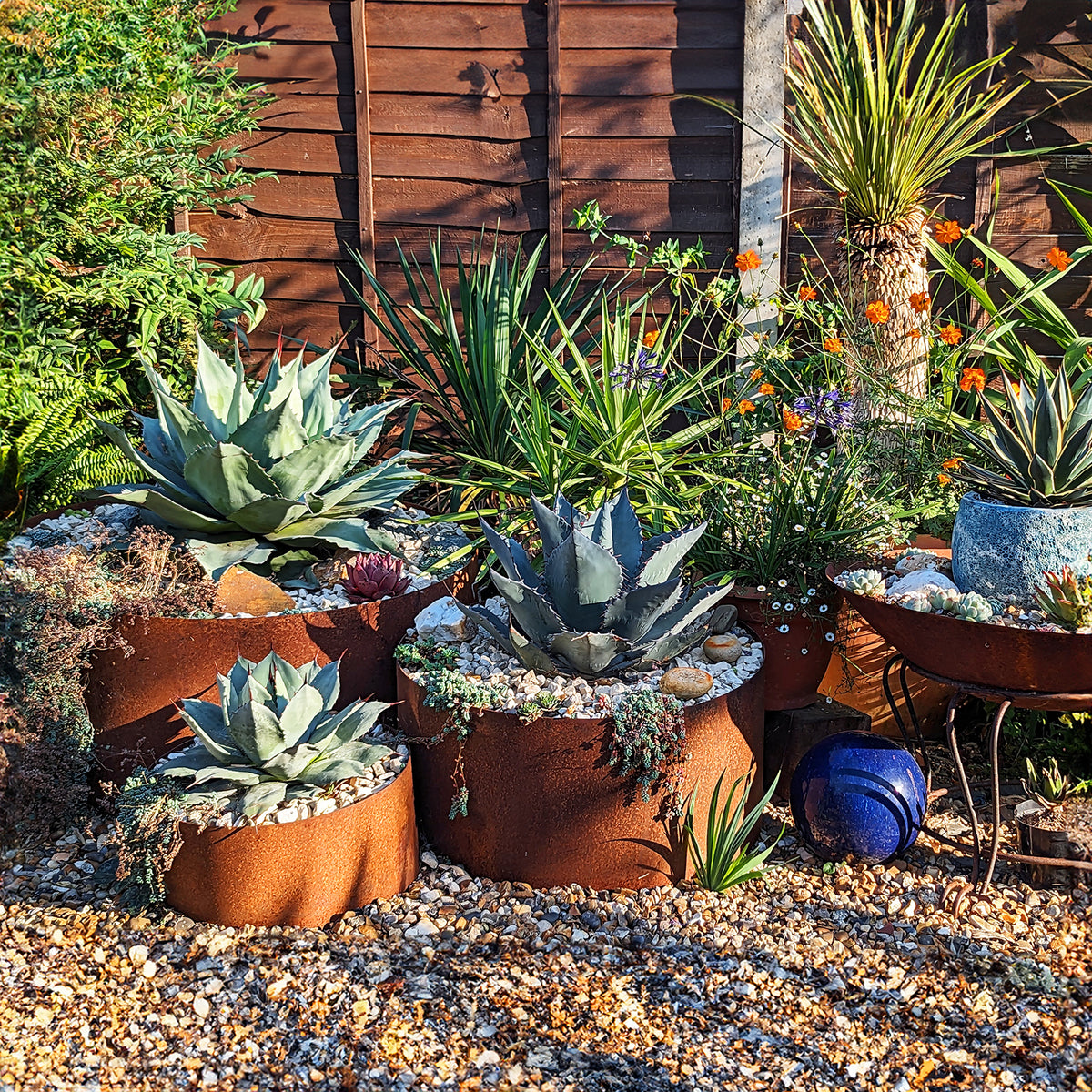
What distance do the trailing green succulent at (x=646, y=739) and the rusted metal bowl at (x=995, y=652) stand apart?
61 centimetres

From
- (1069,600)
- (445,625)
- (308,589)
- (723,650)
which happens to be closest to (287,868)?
(445,625)

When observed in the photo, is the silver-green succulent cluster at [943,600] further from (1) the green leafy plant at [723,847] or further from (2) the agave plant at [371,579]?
(2) the agave plant at [371,579]

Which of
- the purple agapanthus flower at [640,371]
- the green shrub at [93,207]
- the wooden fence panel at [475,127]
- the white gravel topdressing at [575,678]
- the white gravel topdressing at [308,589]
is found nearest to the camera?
the white gravel topdressing at [575,678]

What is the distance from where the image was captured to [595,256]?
15.2 feet

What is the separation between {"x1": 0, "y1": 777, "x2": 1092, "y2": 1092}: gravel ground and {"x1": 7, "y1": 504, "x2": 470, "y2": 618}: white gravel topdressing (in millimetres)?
929

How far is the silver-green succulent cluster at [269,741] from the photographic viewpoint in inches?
99.4

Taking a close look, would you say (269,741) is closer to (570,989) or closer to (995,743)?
(570,989)

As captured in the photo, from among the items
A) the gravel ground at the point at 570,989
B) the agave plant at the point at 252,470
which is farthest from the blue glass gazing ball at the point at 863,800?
the agave plant at the point at 252,470

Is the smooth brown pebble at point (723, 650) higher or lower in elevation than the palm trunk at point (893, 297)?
lower

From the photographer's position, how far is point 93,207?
4.16 metres

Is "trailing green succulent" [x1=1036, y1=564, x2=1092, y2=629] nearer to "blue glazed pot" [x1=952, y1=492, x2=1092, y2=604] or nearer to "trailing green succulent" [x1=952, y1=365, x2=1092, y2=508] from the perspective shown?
"blue glazed pot" [x1=952, y1=492, x2=1092, y2=604]

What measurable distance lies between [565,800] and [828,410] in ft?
5.48

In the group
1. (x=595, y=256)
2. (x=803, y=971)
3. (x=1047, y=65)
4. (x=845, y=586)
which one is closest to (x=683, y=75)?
(x=595, y=256)

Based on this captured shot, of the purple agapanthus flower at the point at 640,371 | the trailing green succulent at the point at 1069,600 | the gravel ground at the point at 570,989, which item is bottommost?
the gravel ground at the point at 570,989
